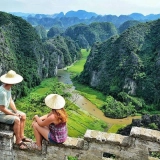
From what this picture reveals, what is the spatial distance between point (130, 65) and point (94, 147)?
68670 mm

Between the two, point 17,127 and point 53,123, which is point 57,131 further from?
point 17,127

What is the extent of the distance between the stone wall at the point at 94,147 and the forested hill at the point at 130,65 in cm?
5605

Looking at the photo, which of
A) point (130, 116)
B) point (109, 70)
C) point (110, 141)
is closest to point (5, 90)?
point (110, 141)

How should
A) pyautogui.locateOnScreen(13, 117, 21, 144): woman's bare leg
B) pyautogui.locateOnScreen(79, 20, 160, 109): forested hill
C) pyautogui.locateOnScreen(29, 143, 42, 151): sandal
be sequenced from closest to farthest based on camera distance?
pyautogui.locateOnScreen(13, 117, 21, 144): woman's bare leg < pyautogui.locateOnScreen(29, 143, 42, 151): sandal < pyautogui.locateOnScreen(79, 20, 160, 109): forested hill

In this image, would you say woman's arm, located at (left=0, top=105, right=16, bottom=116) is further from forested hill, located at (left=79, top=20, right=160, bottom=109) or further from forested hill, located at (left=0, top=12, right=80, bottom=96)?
forested hill, located at (left=0, top=12, right=80, bottom=96)

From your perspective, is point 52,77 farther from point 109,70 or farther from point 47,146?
point 47,146

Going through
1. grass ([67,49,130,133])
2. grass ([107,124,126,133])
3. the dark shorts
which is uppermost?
the dark shorts

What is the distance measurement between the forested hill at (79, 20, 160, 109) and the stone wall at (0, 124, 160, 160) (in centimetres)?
5605

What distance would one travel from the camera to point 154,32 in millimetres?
89625

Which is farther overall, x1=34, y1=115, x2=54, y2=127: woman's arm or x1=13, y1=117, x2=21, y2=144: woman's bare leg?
x1=13, y1=117, x2=21, y2=144: woman's bare leg

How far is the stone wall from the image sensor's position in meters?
8.20

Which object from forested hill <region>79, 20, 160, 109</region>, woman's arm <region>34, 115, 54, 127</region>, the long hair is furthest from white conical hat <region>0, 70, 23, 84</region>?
forested hill <region>79, 20, 160, 109</region>

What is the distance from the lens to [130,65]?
75.8 metres

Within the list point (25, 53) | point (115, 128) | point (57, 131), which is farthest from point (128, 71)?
→ point (57, 131)
